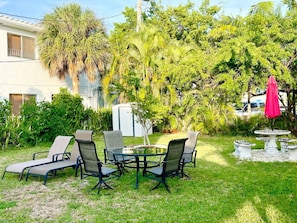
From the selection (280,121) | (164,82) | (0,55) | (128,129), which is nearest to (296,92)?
(280,121)

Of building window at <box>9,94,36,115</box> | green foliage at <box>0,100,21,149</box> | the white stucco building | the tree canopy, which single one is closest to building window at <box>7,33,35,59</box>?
the white stucco building

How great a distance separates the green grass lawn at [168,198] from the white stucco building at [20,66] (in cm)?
932

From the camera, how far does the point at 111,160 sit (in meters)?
7.55

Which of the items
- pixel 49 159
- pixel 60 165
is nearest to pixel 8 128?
pixel 49 159

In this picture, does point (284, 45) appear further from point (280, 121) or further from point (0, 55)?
point (0, 55)

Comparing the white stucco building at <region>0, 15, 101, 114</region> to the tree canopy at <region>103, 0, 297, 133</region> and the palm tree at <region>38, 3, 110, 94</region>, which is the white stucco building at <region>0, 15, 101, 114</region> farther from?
the tree canopy at <region>103, 0, 297, 133</region>

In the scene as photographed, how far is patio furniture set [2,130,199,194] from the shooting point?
233 inches

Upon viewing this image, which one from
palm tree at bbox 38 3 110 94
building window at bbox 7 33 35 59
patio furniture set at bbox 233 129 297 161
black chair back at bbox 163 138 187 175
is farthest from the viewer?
palm tree at bbox 38 3 110 94

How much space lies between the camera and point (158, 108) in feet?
36.1

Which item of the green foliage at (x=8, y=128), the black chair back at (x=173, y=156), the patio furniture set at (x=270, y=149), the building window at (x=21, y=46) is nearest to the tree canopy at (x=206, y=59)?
the patio furniture set at (x=270, y=149)

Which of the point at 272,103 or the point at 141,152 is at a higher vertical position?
the point at 272,103

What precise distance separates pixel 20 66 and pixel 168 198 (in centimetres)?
1324

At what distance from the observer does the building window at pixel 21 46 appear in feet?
51.2

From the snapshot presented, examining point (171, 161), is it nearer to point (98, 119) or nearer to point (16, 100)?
point (98, 119)
